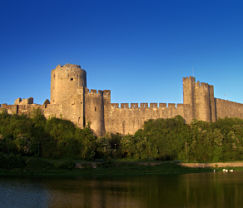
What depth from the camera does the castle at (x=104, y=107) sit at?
28.4 m

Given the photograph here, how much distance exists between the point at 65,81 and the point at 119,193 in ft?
60.3

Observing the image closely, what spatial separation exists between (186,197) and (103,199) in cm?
339

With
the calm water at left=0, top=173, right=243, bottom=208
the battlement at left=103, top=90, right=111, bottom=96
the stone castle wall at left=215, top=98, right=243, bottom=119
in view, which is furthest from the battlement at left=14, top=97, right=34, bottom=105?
the stone castle wall at left=215, top=98, right=243, bottom=119

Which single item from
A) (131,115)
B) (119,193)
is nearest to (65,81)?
(131,115)

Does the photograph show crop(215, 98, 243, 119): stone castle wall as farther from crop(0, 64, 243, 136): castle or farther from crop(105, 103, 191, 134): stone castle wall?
crop(105, 103, 191, 134): stone castle wall

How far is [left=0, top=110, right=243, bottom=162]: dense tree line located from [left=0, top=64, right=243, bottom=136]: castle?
34.1 inches

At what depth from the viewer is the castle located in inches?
1118

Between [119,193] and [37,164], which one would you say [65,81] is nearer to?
[37,164]

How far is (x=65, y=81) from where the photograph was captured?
3152 centimetres

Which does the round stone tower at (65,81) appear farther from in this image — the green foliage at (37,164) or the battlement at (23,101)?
the green foliage at (37,164)

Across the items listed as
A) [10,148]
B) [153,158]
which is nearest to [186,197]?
[153,158]

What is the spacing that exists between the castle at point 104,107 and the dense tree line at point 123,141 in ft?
2.84

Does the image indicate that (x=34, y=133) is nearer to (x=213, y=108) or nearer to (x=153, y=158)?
(x=153, y=158)

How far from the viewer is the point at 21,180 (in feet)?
61.6
